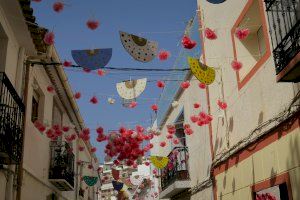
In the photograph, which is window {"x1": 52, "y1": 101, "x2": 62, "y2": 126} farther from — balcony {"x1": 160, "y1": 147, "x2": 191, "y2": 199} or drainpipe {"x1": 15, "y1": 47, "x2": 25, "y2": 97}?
drainpipe {"x1": 15, "y1": 47, "x2": 25, "y2": 97}

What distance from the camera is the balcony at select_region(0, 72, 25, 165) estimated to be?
297 inches

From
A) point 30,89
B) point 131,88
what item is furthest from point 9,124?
point 131,88

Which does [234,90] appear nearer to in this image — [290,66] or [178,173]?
[290,66]

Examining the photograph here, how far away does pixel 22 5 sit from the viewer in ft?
28.5

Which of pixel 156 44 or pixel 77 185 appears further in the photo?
pixel 77 185

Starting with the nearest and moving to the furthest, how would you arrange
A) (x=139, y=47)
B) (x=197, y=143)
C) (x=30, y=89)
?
(x=139, y=47)
(x=30, y=89)
(x=197, y=143)

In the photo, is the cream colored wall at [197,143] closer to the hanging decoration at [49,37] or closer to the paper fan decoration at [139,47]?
the paper fan decoration at [139,47]

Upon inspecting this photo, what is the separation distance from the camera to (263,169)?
8.11m

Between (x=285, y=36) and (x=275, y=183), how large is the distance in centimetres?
272

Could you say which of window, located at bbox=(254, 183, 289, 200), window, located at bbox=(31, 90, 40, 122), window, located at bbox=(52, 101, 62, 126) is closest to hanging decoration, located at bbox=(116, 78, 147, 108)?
window, located at bbox=(31, 90, 40, 122)

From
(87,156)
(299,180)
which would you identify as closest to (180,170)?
(299,180)

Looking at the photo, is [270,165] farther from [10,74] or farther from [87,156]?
[87,156]

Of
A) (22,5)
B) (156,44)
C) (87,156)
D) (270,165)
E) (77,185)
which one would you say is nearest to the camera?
(270,165)

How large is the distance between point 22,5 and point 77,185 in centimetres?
1269
